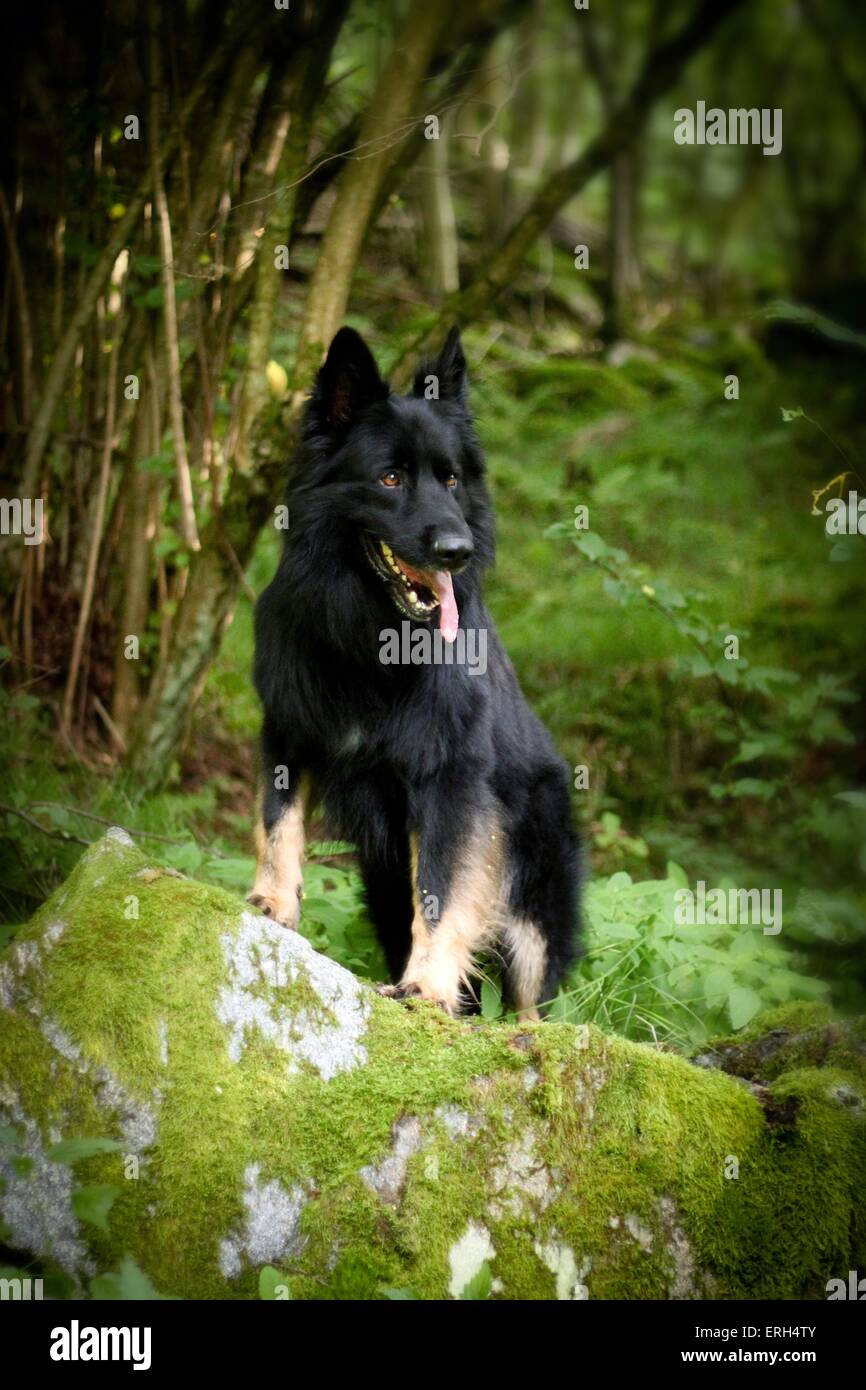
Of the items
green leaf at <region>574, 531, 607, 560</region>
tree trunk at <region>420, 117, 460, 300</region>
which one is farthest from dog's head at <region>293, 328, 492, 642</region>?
tree trunk at <region>420, 117, 460, 300</region>

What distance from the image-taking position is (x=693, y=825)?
7.92 meters

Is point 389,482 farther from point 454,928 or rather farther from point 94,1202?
point 94,1202

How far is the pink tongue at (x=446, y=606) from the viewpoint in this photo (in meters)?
3.89

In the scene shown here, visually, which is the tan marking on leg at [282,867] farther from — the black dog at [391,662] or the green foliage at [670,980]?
the green foliage at [670,980]

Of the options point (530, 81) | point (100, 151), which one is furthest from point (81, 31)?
point (530, 81)

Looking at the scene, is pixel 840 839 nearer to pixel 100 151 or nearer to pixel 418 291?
pixel 100 151

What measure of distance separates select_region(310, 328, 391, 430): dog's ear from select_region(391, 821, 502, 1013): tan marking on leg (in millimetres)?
1464

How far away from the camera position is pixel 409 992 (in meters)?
3.68

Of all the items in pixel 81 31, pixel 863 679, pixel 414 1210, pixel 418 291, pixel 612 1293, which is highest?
pixel 418 291

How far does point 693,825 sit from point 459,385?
4473 mm

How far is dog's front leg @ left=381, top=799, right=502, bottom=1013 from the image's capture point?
12.3 feet

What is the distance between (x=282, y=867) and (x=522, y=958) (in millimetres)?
1136

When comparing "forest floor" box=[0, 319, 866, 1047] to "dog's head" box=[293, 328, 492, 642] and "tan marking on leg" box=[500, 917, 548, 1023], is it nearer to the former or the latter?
"tan marking on leg" box=[500, 917, 548, 1023]

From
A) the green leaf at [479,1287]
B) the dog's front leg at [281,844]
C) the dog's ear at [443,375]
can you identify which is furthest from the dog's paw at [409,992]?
the dog's ear at [443,375]
